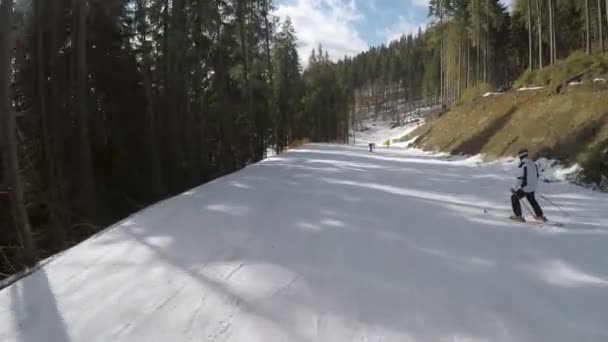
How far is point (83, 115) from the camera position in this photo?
48.0 feet

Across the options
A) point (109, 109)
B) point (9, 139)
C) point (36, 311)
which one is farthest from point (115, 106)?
point (36, 311)

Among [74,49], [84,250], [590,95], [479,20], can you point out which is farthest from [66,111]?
[479,20]

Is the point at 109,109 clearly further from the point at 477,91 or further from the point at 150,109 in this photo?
the point at 477,91

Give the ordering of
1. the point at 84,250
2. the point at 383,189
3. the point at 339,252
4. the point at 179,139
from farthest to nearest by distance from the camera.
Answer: the point at 179,139, the point at 383,189, the point at 84,250, the point at 339,252

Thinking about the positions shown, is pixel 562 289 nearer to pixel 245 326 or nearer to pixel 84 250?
pixel 245 326

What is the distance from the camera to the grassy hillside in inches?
556

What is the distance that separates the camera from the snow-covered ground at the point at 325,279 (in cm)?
491

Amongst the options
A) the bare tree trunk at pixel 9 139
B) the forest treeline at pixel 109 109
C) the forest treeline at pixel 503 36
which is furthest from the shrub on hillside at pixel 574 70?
the bare tree trunk at pixel 9 139

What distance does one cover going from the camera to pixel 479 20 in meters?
42.8

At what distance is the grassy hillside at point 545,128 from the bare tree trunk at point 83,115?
14.6 metres

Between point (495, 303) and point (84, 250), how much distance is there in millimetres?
6646

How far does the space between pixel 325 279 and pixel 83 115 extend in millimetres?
11680

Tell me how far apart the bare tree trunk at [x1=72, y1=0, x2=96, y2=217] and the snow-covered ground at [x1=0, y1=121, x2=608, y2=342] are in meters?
5.27

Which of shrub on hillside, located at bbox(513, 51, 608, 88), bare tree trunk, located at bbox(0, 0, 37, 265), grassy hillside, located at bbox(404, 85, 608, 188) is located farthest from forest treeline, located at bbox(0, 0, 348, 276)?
shrub on hillside, located at bbox(513, 51, 608, 88)
